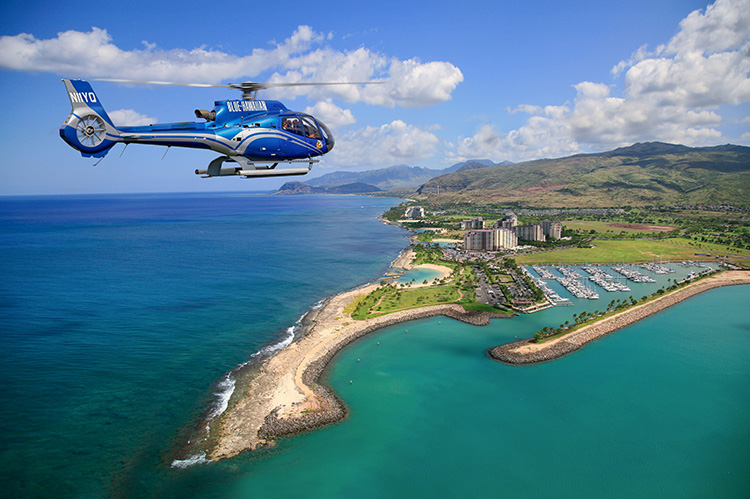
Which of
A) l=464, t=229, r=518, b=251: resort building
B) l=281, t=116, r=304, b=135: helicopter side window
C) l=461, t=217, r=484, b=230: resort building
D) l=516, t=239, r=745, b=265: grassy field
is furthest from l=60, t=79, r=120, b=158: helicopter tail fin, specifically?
l=461, t=217, r=484, b=230: resort building

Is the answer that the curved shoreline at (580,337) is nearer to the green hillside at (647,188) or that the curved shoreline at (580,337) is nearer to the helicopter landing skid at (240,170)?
the helicopter landing skid at (240,170)

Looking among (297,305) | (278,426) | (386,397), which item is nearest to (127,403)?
(278,426)

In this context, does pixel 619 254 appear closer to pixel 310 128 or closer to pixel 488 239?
pixel 488 239

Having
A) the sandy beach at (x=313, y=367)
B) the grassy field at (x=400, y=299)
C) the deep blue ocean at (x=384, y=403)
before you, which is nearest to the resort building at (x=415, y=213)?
the grassy field at (x=400, y=299)

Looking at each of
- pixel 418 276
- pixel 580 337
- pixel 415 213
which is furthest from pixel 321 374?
pixel 415 213

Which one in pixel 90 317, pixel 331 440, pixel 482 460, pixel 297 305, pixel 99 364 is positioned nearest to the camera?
pixel 482 460

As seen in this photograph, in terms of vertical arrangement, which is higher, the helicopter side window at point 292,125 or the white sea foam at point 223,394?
the helicopter side window at point 292,125

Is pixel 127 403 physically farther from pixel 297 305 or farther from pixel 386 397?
pixel 297 305
